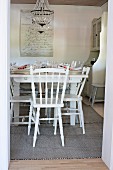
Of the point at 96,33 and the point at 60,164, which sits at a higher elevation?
the point at 96,33

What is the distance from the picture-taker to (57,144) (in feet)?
9.80

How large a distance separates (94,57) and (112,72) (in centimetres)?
476

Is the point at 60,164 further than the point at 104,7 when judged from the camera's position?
No

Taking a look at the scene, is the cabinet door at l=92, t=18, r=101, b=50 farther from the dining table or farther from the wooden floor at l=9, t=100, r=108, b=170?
the wooden floor at l=9, t=100, r=108, b=170

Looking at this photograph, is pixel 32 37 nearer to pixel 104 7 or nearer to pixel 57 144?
pixel 104 7

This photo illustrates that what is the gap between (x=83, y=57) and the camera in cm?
719

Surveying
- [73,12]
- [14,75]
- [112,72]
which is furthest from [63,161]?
[73,12]

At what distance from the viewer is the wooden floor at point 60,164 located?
235 cm

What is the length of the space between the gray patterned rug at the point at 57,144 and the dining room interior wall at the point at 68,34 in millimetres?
3603
